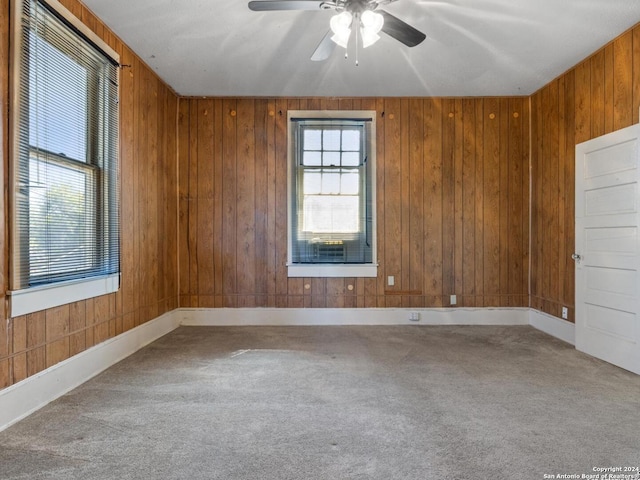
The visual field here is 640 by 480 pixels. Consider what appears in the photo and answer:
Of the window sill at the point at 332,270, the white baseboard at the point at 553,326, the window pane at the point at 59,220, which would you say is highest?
the window pane at the point at 59,220

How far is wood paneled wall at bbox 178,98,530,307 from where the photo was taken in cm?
471

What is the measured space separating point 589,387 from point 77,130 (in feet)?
13.6

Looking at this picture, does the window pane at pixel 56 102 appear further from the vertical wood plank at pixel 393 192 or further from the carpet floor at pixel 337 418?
the vertical wood plank at pixel 393 192

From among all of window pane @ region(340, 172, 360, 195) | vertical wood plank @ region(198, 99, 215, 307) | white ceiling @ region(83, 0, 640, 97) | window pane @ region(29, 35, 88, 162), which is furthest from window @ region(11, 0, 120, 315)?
window pane @ region(340, 172, 360, 195)

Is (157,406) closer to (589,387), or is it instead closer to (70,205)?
(70,205)

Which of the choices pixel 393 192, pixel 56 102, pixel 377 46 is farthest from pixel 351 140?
pixel 56 102

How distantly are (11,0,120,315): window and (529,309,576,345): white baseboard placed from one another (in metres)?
4.42

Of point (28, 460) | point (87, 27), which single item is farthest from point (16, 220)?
point (87, 27)

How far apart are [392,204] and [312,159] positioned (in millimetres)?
1152

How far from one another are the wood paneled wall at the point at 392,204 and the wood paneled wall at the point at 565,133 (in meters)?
0.22

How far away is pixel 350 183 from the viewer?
4.71 m

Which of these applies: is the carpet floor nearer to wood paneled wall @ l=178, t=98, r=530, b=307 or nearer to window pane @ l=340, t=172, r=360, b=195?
wood paneled wall @ l=178, t=98, r=530, b=307

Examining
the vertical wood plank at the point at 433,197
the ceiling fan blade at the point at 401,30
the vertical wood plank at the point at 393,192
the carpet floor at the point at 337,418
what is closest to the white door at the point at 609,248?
the carpet floor at the point at 337,418

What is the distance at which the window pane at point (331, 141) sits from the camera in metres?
4.70
